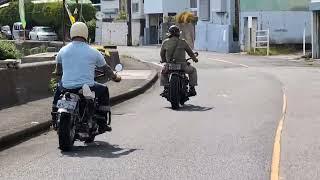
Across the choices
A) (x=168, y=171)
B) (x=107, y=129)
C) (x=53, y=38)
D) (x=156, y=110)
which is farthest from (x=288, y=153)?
(x=53, y=38)

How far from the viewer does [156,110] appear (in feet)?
48.5

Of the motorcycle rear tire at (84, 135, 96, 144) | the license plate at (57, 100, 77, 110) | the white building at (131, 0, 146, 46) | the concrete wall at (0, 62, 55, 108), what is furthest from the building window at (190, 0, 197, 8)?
the license plate at (57, 100, 77, 110)

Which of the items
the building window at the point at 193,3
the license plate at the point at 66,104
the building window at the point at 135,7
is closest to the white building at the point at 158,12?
the building window at the point at 193,3

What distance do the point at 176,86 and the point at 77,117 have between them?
5.29 meters

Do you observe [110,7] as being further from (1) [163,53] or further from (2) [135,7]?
(1) [163,53]

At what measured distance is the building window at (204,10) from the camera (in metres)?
59.1

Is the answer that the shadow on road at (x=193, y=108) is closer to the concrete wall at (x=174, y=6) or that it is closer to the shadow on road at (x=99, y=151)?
the shadow on road at (x=99, y=151)

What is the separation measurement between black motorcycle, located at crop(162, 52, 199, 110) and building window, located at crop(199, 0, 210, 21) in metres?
44.1

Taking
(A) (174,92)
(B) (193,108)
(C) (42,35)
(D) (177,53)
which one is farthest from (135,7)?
(A) (174,92)

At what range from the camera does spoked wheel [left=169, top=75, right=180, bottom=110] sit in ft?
48.2

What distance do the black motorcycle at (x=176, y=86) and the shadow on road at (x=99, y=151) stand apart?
15.0 feet

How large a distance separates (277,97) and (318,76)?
8.42m

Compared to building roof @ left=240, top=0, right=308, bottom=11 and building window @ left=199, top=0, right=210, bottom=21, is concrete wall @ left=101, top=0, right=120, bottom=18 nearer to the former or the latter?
building window @ left=199, top=0, right=210, bottom=21

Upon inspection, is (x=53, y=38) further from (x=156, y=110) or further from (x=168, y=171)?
(x=168, y=171)
